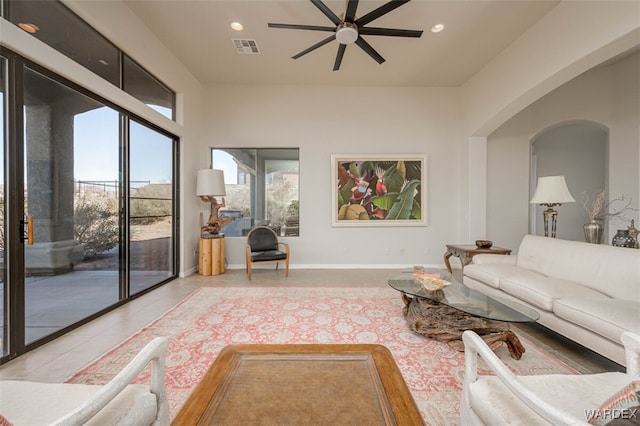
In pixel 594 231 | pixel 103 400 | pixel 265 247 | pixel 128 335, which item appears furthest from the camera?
pixel 265 247

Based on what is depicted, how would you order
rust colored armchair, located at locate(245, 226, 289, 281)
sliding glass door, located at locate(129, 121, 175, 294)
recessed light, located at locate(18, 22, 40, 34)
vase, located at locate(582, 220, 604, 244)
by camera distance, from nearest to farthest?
1. recessed light, located at locate(18, 22, 40, 34)
2. vase, located at locate(582, 220, 604, 244)
3. sliding glass door, located at locate(129, 121, 175, 294)
4. rust colored armchair, located at locate(245, 226, 289, 281)

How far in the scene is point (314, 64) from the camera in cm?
439

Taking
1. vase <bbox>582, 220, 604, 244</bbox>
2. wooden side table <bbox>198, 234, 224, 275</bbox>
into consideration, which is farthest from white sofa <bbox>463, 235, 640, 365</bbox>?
wooden side table <bbox>198, 234, 224, 275</bbox>

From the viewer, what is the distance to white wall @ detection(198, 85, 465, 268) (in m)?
5.14

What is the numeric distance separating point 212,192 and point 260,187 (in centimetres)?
99

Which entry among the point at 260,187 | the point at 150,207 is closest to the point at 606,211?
the point at 260,187

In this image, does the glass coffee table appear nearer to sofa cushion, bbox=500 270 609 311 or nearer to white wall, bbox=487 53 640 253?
sofa cushion, bbox=500 270 609 311

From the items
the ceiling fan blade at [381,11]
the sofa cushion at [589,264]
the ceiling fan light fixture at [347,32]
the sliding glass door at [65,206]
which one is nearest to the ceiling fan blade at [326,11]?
the ceiling fan light fixture at [347,32]

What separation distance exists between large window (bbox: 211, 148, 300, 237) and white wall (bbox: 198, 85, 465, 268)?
6.5 inches

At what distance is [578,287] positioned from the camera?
2367 mm

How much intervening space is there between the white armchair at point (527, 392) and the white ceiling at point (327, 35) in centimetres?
375

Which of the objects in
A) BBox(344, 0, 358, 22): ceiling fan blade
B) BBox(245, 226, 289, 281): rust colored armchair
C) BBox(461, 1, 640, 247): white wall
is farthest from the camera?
BBox(245, 226, 289, 281): rust colored armchair

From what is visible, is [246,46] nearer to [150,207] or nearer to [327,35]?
[327,35]

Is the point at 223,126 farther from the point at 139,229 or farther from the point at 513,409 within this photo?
the point at 513,409
